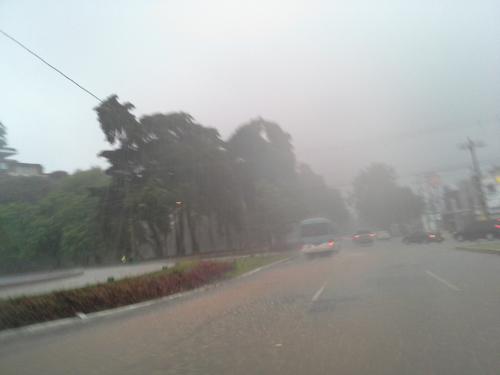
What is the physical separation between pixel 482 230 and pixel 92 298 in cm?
2982

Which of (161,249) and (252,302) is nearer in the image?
(252,302)

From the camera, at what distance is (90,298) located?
13.9 metres

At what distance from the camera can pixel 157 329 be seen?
10008mm

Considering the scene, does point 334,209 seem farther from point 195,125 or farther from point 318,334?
point 318,334

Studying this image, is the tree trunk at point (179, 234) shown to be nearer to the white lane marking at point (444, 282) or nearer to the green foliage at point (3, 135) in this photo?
the green foliage at point (3, 135)

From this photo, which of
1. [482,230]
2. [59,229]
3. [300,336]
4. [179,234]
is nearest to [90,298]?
[300,336]

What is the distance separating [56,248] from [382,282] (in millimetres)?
41068

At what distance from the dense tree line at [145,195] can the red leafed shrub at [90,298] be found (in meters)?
16.1

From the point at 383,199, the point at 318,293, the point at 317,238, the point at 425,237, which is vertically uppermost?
the point at 383,199

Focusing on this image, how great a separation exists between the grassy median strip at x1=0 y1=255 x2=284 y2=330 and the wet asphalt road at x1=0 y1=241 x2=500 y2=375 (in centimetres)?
112

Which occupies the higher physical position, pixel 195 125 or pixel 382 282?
pixel 195 125

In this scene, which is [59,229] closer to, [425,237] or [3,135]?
[3,135]

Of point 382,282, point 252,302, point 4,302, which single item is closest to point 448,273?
point 382,282

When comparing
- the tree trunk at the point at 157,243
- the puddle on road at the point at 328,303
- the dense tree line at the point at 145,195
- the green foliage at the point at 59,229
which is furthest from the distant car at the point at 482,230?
the green foliage at the point at 59,229
